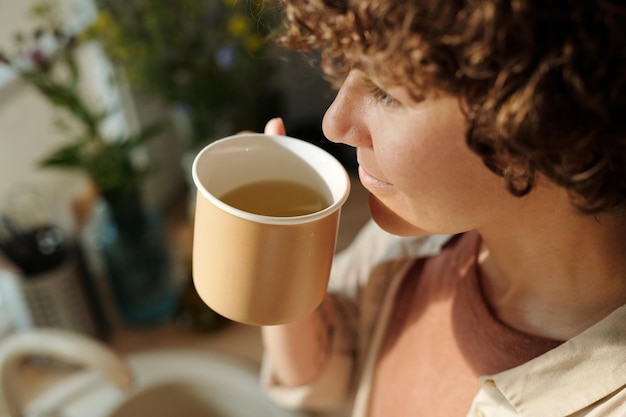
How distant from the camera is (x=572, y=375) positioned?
1.72 ft

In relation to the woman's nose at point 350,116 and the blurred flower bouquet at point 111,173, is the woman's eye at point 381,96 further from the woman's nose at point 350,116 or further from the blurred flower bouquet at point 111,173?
the blurred flower bouquet at point 111,173

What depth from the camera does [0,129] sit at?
Result: 1095 millimetres

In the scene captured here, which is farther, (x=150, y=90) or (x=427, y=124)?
(x=150, y=90)

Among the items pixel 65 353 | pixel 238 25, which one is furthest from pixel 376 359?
pixel 238 25

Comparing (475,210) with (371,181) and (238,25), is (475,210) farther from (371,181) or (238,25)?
(238,25)

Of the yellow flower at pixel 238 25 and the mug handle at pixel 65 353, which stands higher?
the yellow flower at pixel 238 25

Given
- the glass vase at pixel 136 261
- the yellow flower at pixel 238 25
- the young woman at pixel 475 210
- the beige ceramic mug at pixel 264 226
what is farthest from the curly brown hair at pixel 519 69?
the glass vase at pixel 136 261

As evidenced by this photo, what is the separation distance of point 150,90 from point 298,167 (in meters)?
0.67

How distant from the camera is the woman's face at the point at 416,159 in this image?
0.44 m

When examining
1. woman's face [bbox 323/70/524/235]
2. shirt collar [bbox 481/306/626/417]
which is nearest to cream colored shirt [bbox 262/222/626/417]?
shirt collar [bbox 481/306/626/417]

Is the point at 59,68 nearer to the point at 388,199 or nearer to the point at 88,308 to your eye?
the point at 88,308

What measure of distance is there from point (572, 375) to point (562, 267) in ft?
0.30

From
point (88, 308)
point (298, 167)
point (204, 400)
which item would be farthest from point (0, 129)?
point (298, 167)

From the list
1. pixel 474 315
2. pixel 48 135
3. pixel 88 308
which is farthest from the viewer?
pixel 48 135
